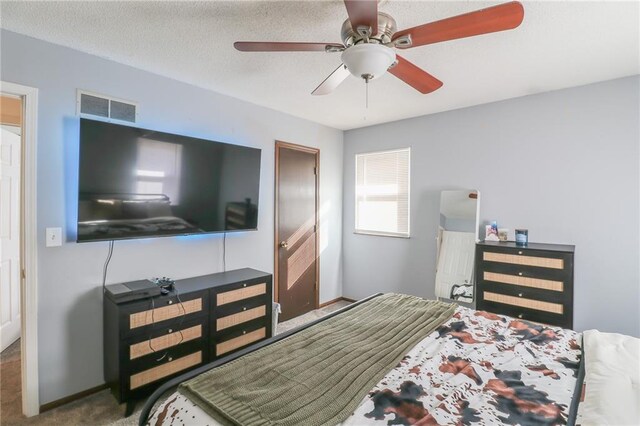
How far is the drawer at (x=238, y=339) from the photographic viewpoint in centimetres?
268

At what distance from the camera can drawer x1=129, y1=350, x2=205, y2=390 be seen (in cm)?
220

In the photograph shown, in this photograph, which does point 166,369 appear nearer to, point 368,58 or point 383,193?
point 368,58

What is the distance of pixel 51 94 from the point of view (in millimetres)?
→ 2213

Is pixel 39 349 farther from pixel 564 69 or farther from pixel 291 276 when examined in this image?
pixel 564 69

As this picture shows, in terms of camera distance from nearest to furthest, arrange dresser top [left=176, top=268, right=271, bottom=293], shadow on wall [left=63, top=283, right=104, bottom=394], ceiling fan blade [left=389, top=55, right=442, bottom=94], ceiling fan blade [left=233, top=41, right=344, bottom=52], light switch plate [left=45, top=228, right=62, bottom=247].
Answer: ceiling fan blade [left=233, top=41, right=344, bottom=52]
ceiling fan blade [left=389, top=55, right=442, bottom=94]
light switch plate [left=45, top=228, right=62, bottom=247]
shadow on wall [left=63, top=283, right=104, bottom=394]
dresser top [left=176, top=268, right=271, bottom=293]

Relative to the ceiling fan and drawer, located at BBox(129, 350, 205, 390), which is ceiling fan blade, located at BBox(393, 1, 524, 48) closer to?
the ceiling fan

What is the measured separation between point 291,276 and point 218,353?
1435 mm

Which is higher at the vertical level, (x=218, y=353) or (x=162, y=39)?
(x=162, y=39)

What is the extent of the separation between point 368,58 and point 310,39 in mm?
866

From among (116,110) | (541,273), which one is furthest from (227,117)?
(541,273)

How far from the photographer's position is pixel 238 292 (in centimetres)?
280

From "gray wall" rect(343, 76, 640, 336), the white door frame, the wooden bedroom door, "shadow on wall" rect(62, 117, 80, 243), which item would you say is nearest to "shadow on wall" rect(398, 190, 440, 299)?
"gray wall" rect(343, 76, 640, 336)

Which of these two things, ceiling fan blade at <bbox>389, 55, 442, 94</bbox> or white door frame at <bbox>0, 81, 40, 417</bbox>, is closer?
ceiling fan blade at <bbox>389, 55, 442, 94</bbox>

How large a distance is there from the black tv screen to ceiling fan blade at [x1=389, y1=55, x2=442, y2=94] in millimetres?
1817
